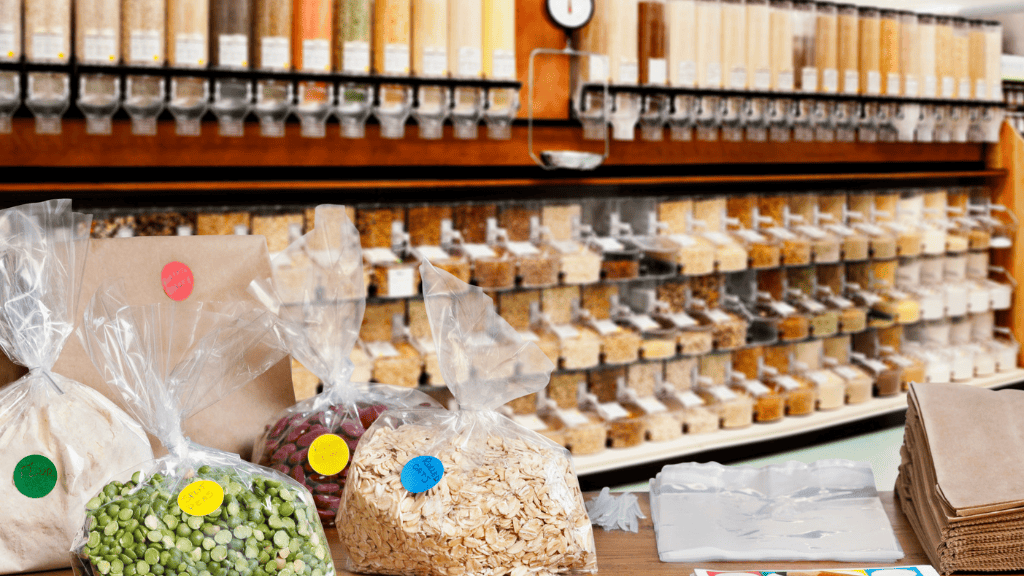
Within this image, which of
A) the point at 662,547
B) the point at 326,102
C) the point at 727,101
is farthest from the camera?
the point at 727,101

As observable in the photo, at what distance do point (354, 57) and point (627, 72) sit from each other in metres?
1.03

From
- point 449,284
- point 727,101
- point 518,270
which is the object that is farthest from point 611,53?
point 449,284

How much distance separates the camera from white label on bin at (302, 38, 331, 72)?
2.57 meters

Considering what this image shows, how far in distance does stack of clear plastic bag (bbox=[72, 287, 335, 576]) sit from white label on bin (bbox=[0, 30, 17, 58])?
1672 millimetres

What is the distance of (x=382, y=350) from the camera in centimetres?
283

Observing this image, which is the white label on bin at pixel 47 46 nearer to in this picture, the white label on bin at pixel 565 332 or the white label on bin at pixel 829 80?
the white label on bin at pixel 565 332

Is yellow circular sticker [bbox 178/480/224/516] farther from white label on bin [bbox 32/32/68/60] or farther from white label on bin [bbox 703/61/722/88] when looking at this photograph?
white label on bin [bbox 703/61/722/88]

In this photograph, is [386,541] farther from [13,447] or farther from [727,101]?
[727,101]

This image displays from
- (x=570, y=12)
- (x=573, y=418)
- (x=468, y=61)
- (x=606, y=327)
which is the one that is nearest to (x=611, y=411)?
(x=573, y=418)

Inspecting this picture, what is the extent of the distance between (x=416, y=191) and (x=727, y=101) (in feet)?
4.22

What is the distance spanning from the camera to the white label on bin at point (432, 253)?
2.84 m

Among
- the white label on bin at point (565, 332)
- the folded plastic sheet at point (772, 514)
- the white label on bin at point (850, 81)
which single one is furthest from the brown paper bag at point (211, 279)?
the white label on bin at point (850, 81)

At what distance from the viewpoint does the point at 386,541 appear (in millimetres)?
938

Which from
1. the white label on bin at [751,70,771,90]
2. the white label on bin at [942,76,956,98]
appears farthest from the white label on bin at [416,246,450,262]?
the white label on bin at [942,76,956,98]
